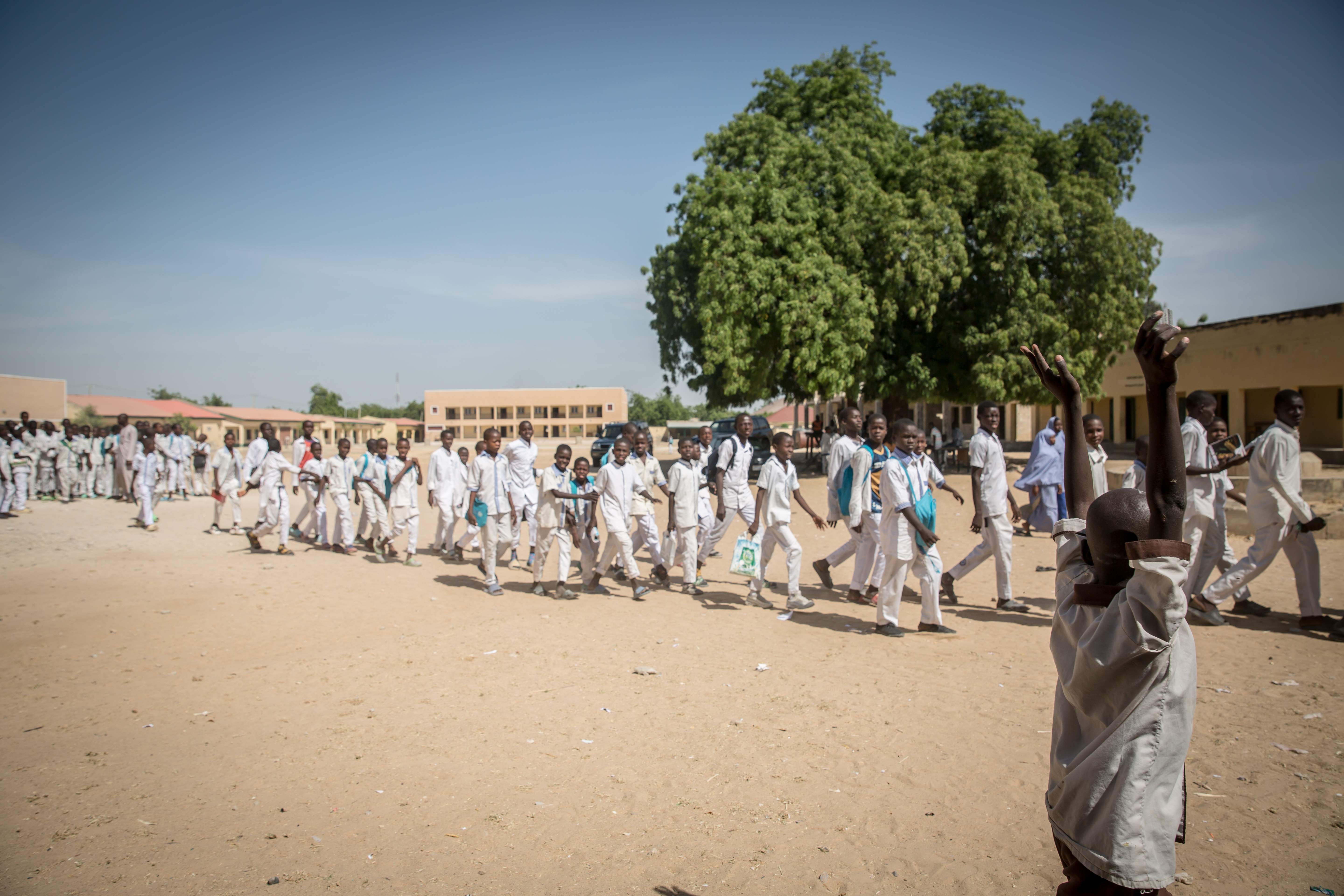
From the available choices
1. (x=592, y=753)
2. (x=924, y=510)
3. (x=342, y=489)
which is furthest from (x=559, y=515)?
(x=342, y=489)

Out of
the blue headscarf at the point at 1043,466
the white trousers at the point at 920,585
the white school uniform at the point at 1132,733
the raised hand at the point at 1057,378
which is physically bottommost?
the white trousers at the point at 920,585

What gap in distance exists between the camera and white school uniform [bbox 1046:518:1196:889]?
1881 millimetres

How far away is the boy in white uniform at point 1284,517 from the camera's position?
655cm

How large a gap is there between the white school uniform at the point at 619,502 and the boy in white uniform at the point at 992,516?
11.1ft

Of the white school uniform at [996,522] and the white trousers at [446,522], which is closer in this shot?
the white school uniform at [996,522]

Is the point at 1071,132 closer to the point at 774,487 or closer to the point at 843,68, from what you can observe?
the point at 843,68

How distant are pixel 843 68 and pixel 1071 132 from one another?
6.40 meters

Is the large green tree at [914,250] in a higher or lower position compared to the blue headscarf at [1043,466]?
higher

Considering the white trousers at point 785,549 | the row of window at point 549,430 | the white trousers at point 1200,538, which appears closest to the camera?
the white trousers at point 1200,538

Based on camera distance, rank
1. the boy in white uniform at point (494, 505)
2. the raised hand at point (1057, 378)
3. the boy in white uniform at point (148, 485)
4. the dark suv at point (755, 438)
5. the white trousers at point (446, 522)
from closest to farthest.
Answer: the raised hand at point (1057, 378)
the boy in white uniform at point (494, 505)
the white trousers at point (446, 522)
the boy in white uniform at point (148, 485)
the dark suv at point (755, 438)

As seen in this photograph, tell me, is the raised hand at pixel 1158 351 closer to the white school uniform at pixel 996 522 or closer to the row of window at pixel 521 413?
the white school uniform at pixel 996 522

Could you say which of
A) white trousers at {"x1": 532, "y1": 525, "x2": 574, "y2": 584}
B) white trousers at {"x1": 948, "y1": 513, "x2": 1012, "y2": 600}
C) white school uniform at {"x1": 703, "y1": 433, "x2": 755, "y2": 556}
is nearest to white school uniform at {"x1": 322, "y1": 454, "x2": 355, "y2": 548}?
white trousers at {"x1": 532, "y1": 525, "x2": 574, "y2": 584}

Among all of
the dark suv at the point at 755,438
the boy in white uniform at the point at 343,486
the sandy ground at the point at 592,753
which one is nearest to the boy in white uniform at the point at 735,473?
the sandy ground at the point at 592,753

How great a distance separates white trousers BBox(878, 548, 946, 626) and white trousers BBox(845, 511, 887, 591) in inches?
36.1
